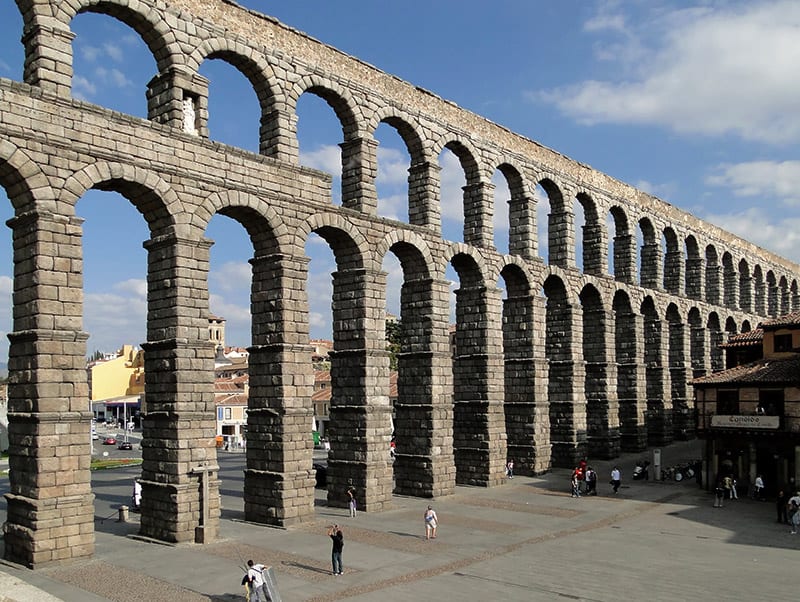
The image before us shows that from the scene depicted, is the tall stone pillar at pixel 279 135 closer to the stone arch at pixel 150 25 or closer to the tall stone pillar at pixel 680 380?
the stone arch at pixel 150 25

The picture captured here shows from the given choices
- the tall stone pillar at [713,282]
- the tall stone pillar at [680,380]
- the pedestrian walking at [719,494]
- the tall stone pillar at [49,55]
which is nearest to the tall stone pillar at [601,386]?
the tall stone pillar at [680,380]

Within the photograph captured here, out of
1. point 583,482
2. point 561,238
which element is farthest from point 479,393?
point 561,238

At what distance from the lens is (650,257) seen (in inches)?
2372

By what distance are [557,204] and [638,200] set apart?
12341 millimetres

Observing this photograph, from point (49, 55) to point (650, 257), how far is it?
47.1 meters

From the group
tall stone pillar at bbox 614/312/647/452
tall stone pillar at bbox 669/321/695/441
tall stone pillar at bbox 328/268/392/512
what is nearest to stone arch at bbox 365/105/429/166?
tall stone pillar at bbox 328/268/392/512

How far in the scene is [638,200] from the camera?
58750 mm

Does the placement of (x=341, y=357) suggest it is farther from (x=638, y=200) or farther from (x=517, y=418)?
(x=638, y=200)

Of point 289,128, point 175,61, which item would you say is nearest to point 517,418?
point 289,128

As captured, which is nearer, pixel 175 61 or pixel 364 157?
pixel 175 61

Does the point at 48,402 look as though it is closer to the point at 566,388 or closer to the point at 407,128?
the point at 407,128

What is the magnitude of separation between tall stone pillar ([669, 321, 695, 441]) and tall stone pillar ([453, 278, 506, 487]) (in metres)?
26.9

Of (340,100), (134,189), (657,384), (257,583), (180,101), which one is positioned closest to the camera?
(257,583)

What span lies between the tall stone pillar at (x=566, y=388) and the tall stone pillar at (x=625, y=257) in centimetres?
937
